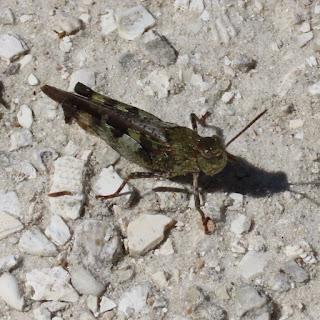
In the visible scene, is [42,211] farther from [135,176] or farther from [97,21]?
[97,21]

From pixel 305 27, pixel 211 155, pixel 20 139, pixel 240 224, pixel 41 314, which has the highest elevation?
pixel 305 27

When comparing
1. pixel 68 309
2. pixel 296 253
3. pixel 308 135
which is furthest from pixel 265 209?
pixel 68 309

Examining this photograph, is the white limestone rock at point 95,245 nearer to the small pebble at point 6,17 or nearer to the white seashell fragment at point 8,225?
the white seashell fragment at point 8,225

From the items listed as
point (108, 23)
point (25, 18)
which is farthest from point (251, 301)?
point (25, 18)

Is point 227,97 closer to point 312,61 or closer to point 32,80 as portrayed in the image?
point 312,61

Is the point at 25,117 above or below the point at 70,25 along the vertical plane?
below

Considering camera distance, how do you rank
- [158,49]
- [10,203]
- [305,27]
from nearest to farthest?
[10,203] < [158,49] < [305,27]

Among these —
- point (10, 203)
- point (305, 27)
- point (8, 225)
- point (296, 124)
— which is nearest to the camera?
point (8, 225)

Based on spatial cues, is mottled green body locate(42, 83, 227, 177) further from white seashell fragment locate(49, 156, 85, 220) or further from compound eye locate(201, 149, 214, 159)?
white seashell fragment locate(49, 156, 85, 220)
